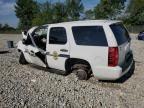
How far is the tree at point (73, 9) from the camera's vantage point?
2675 inches

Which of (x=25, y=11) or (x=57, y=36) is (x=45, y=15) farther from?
(x=57, y=36)

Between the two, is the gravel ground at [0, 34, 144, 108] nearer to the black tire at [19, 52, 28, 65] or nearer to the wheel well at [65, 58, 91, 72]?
the wheel well at [65, 58, 91, 72]

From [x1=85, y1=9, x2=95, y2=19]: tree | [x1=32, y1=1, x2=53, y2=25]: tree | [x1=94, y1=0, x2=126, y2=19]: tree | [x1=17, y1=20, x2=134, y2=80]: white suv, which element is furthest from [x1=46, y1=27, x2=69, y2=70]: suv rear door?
[x1=32, y1=1, x2=53, y2=25]: tree

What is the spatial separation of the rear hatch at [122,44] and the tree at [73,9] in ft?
196

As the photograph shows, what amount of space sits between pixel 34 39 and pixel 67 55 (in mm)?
2230

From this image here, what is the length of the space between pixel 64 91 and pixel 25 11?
82.9 m

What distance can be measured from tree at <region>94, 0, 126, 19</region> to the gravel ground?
4955 cm

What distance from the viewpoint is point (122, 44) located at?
8.16 metres

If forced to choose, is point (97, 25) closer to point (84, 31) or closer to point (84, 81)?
point (84, 31)

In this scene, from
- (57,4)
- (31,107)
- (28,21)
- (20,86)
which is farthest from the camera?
(28,21)

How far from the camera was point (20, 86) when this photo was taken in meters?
7.84

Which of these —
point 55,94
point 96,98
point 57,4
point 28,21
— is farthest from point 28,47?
point 28,21

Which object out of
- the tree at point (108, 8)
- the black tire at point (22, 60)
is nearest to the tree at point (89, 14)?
the tree at point (108, 8)

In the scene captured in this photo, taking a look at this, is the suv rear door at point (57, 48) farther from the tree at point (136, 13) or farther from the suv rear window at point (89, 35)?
the tree at point (136, 13)
